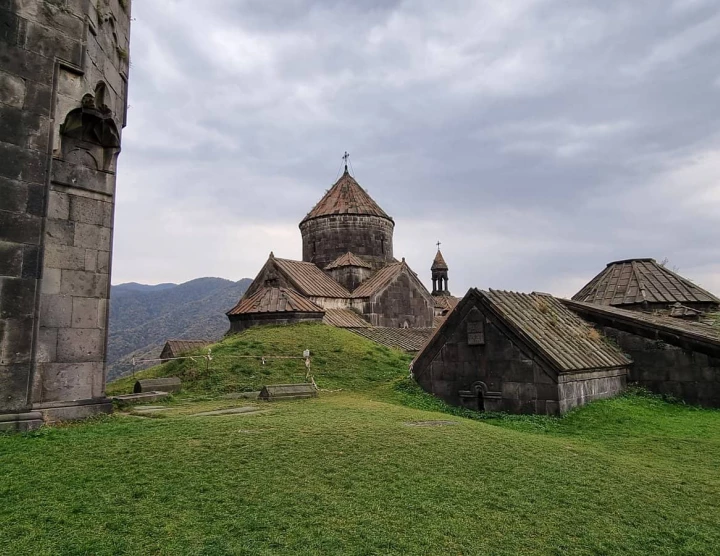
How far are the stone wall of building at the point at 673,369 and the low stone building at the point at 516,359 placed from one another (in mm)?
336

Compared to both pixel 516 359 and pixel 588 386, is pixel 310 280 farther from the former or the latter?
pixel 588 386

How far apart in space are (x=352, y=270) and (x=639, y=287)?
12.0 meters

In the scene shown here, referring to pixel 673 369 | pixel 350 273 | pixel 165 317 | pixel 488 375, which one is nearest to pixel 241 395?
pixel 488 375

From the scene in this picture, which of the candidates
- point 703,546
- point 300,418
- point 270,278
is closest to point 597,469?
point 703,546

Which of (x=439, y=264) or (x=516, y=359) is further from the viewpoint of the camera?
(x=439, y=264)

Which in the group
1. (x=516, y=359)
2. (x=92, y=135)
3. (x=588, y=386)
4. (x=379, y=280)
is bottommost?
(x=588, y=386)

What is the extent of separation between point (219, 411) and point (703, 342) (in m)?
9.85

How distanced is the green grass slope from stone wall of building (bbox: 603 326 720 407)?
326 centimetres

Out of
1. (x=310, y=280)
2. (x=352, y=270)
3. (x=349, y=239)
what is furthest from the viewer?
(x=349, y=239)

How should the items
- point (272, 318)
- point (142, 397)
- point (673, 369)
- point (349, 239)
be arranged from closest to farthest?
point (142, 397), point (673, 369), point (272, 318), point (349, 239)

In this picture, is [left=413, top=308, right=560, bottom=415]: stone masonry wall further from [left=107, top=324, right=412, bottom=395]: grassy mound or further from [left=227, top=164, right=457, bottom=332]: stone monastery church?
[left=227, top=164, right=457, bottom=332]: stone monastery church

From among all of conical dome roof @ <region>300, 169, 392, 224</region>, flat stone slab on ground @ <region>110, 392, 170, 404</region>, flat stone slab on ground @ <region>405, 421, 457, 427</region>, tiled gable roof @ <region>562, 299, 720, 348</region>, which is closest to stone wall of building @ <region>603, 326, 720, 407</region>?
tiled gable roof @ <region>562, 299, 720, 348</region>

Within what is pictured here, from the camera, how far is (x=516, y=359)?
32.6ft

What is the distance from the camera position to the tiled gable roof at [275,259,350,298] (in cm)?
2161
